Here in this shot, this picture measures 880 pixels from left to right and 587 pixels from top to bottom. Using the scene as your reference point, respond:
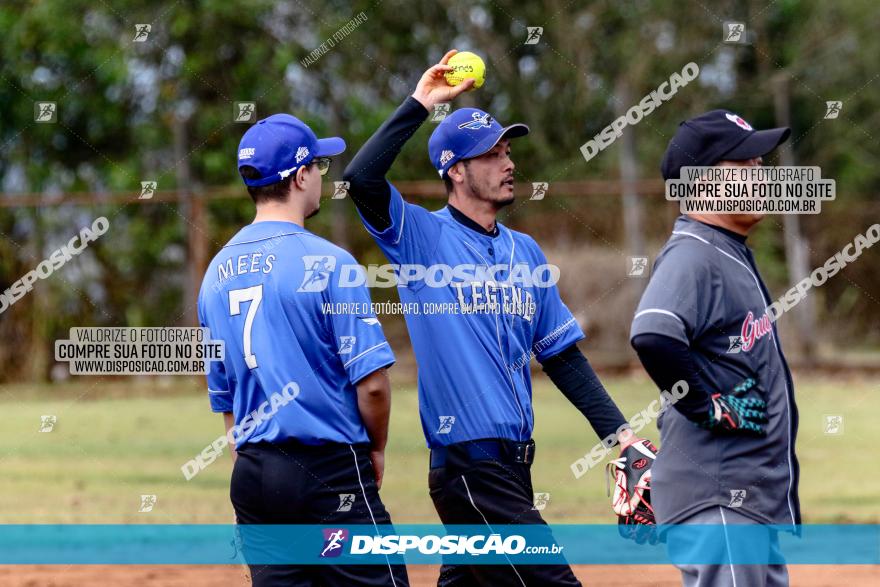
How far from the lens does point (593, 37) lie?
27.4 meters

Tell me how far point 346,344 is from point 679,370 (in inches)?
44.1

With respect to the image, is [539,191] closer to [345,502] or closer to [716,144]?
[716,144]

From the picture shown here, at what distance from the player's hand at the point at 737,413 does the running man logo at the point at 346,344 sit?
1190 mm

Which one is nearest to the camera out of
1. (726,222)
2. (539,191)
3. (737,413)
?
(737,413)

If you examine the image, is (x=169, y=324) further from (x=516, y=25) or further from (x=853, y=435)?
(x=516, y=25)

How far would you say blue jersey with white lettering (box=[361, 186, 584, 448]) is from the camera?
518 centimetres

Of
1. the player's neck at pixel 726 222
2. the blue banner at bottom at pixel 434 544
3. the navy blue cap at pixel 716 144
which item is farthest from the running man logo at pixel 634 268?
the player's neck at pixel 726 222

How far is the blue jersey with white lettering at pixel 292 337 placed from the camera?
14.2ft

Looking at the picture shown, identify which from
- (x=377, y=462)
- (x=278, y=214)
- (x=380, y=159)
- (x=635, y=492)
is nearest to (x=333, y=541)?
(x=377, y=462)

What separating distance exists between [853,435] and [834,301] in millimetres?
9445

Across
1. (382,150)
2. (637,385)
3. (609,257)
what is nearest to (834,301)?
(609,257)

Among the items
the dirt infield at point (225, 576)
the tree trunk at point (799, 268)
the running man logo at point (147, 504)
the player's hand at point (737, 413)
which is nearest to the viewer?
the player's hand at point (737, 413)

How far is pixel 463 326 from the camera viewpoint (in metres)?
5.24

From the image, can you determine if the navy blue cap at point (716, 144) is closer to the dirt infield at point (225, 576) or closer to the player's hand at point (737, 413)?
the player's hand at point (737, 413)
